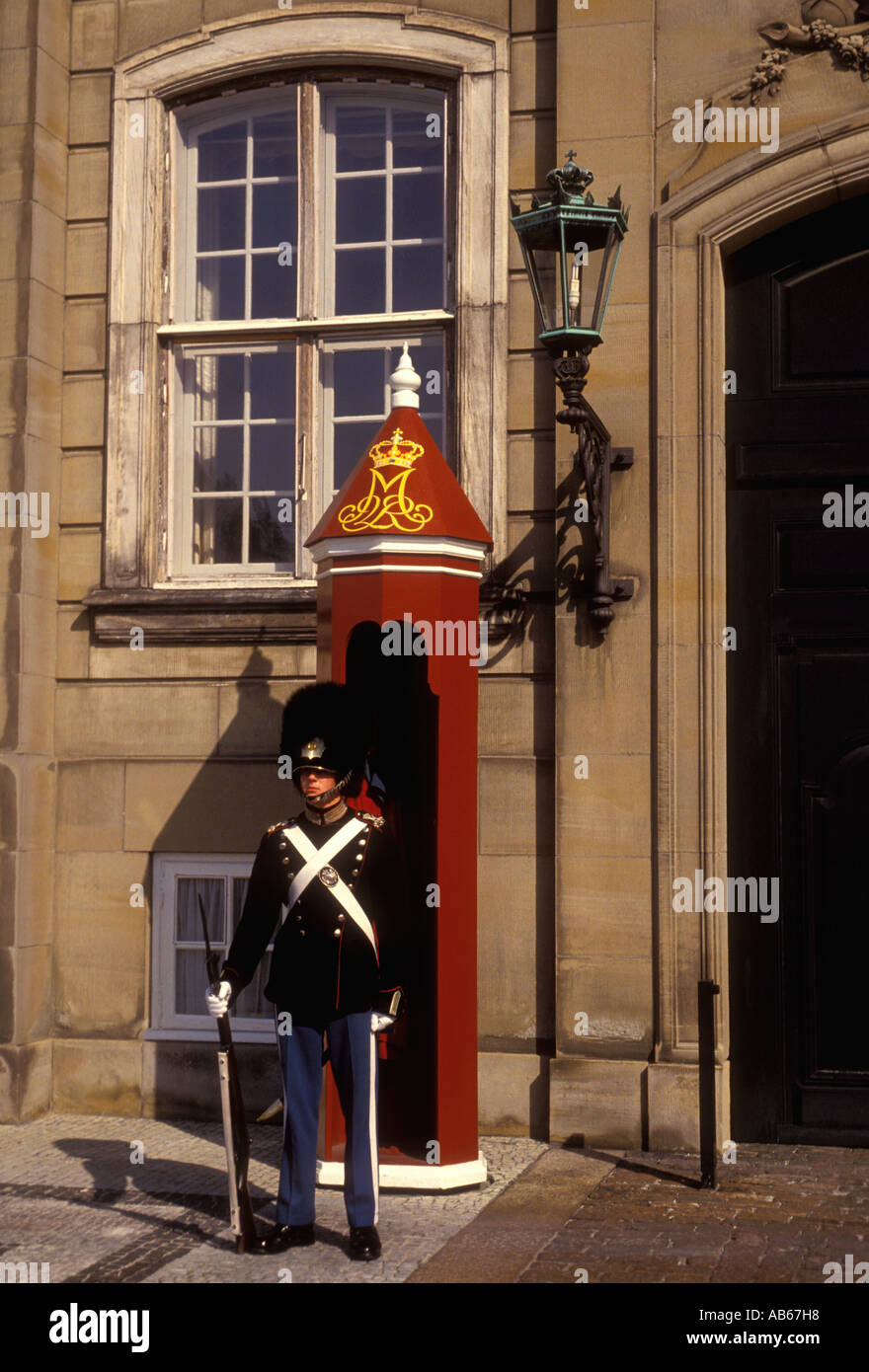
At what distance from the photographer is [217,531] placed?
28.5 ft

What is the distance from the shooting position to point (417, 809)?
22.4 feet

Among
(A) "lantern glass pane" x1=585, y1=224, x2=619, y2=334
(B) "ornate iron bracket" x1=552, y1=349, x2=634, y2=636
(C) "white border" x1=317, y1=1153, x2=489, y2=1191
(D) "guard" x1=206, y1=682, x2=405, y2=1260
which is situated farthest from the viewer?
(B) "ornate iron bracket" x1=552, y1=349, x2=634, y2=636

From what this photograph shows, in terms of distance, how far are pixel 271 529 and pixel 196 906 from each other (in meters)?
2.02

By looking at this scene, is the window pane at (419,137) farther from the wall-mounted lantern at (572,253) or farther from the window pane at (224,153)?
the wall-mounted lantern at (572,253)

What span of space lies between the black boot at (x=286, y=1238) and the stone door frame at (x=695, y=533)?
6.69 ft

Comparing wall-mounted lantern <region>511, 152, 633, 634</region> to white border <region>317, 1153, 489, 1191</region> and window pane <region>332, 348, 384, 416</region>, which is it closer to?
window pane <region>332, 348, 384, 416</region>

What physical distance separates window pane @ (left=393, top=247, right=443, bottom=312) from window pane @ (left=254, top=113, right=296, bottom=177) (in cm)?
79

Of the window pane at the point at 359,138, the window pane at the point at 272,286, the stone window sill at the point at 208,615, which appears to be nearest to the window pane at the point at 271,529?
the stone window sill at the point at 208,615

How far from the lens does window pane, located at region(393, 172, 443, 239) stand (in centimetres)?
843

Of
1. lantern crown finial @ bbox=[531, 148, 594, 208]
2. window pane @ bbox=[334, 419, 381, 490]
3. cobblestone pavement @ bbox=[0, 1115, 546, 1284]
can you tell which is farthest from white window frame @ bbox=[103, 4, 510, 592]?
cobblestone pavement @ bbox=[0, 1115, 546, 1284]

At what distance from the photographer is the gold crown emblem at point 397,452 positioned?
6938 mm

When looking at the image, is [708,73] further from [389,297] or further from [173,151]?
[173,151]

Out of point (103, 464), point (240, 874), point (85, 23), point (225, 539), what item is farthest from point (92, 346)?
point (240, 874)
